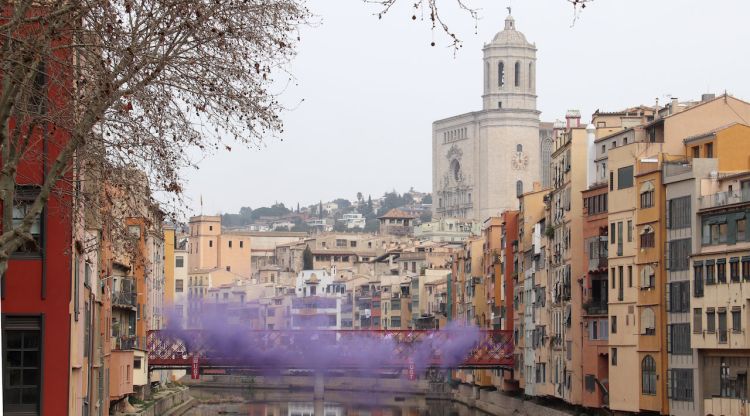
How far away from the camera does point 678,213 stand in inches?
2200

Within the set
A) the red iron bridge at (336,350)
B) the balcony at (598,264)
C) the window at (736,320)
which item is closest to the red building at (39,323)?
the window at (736,320)

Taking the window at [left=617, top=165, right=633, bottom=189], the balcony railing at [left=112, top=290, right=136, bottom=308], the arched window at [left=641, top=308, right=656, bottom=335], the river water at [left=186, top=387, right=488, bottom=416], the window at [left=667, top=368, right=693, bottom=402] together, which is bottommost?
the river water at [left=186, top=387, right=488, bottom=416]

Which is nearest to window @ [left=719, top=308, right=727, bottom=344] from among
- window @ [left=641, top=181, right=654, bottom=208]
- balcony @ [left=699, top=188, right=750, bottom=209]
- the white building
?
balcony @ [left=699, top=188, right=750, bottom=209]

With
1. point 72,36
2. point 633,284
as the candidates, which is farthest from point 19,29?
point 633,284

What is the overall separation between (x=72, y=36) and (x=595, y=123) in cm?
5027

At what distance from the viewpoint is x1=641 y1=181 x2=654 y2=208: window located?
57969 mm

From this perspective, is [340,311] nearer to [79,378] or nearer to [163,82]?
[79,378]

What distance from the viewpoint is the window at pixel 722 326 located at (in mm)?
51750

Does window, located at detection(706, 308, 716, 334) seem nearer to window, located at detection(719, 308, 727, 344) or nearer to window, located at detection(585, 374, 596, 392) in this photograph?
window, located at detection(719, 308, 727, 344)

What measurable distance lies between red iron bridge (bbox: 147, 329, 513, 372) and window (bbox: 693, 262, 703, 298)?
33.1 m

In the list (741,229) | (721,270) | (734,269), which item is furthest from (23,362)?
(721,270)

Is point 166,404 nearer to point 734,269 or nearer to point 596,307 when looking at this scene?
point 596,307

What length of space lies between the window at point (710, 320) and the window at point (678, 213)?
3317 mm

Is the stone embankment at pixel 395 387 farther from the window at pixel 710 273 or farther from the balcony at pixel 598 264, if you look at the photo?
the window at pixel 710 273
